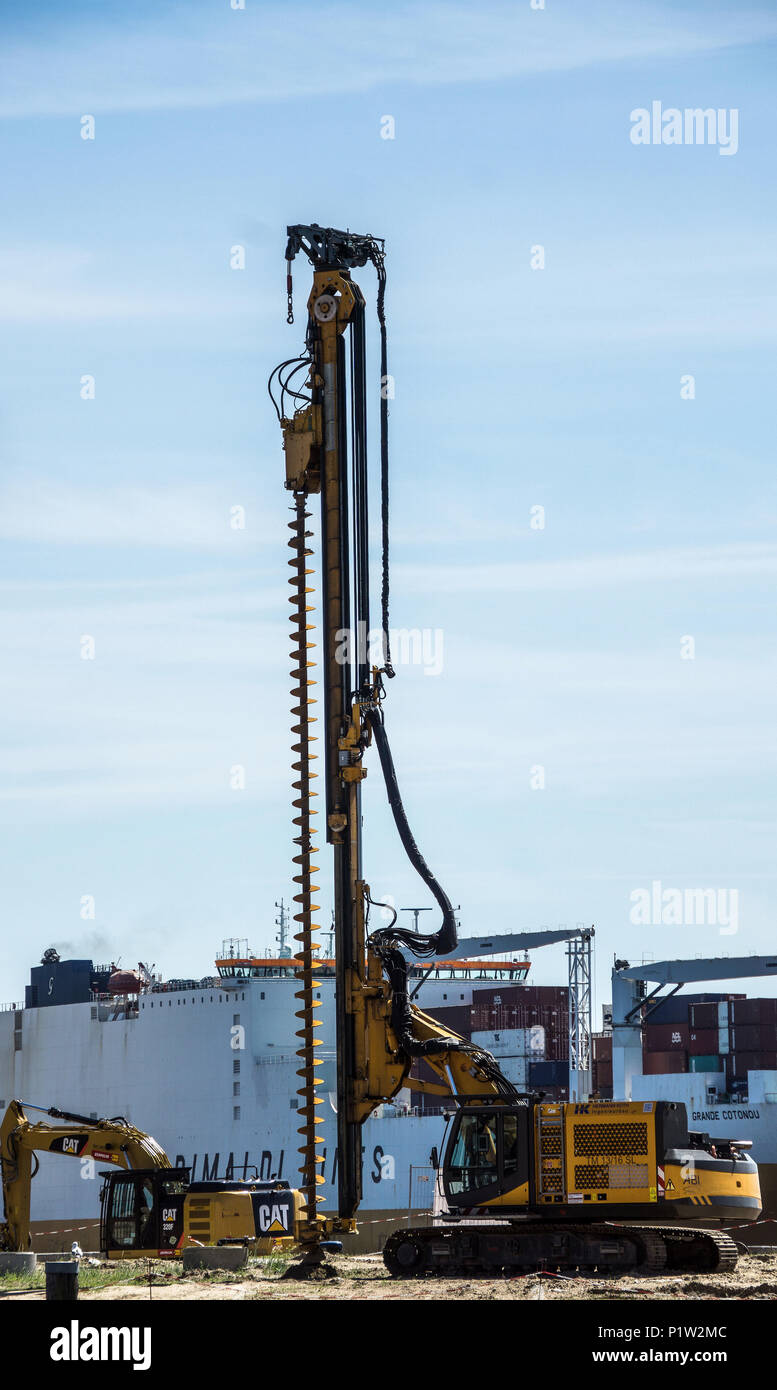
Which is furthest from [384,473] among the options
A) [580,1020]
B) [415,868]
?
[580,1020]

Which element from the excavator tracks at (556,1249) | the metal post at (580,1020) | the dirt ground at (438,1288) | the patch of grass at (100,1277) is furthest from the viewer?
the metal post at (580,1020)

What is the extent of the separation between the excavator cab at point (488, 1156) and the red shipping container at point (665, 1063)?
45.1 metres

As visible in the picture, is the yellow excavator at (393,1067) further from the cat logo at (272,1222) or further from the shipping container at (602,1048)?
the shipping container at (602,1048)

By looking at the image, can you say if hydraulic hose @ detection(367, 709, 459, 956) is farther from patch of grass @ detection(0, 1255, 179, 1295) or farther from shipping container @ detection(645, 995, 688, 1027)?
shipping container @ detection(645, 995, 688, 1027)

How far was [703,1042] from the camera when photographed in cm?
6925

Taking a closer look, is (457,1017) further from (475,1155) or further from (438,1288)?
(438,1288)

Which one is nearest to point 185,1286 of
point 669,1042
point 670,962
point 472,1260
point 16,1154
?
point 472,1260

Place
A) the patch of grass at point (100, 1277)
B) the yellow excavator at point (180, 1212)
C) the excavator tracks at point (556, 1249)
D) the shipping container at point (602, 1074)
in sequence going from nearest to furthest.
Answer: the excavator tracks at point (556, 1249) → the patch of grass at point (100, 1277) → the yellow excavator at point (180, 1212) → the shipping container at point (602, 1074)

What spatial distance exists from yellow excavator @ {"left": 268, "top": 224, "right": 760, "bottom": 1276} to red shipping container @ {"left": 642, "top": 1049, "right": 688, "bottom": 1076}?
42.3 m

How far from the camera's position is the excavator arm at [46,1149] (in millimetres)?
36562

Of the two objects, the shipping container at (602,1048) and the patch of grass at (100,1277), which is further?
the shipping container at (602,1048)

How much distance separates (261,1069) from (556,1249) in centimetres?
4644

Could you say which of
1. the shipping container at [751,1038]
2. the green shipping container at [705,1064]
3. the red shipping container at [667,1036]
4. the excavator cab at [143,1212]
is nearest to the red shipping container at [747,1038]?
the shipping container at [751,1038]
